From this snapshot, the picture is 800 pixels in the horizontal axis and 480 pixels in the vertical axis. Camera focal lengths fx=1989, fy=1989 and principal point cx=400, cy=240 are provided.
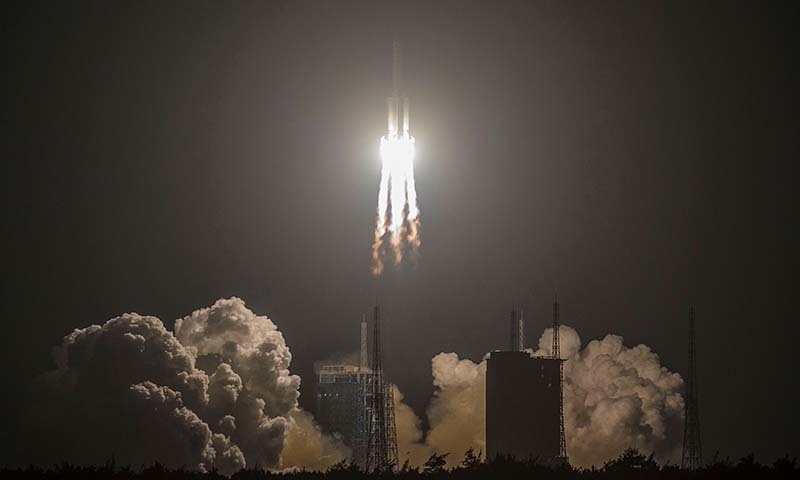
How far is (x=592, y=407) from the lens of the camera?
192 m

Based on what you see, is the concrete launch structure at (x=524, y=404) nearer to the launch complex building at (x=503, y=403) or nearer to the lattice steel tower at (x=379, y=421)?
the launch complex building at (x=503, y=403)

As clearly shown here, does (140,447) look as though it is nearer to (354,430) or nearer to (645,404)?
(354,430)

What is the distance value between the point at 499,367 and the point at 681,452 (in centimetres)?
1910

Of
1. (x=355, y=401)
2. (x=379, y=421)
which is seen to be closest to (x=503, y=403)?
(x=355, y=401)

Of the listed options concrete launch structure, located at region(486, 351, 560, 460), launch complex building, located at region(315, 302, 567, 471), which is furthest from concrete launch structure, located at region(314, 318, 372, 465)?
concrete launch structure, located at region(486, 351, 560, 460)

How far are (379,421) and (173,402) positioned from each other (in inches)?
742

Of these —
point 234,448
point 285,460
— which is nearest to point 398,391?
point 285,460

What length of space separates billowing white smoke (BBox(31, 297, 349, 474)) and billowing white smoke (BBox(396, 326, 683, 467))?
21.0 meters

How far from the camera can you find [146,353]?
6166 inches

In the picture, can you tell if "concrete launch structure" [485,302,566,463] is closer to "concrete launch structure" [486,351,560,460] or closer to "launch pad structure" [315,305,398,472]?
"concrete launch structure" [486,351,560,460]

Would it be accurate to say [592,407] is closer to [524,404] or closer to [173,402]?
[524,404]

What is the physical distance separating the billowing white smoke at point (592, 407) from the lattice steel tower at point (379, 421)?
242 inches

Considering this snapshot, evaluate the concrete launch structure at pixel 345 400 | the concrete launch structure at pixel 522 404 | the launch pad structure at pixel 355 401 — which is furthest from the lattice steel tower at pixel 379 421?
the concrete launch structure at pixel 522 404

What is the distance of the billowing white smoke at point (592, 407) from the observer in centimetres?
18362
